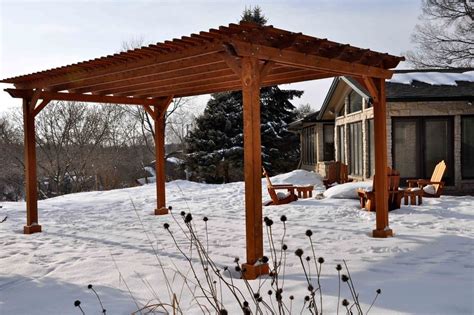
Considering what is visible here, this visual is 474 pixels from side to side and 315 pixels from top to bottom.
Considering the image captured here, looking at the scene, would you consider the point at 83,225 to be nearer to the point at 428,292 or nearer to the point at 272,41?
the point at 272,41

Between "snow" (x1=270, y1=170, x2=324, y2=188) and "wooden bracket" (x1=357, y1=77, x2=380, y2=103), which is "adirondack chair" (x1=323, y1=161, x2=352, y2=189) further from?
"wooden bracket" (x1=357, y1=77, x2=380, y2=103)

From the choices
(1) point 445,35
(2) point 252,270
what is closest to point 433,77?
(2) point 252,270

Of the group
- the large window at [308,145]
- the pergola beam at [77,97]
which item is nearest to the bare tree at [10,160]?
the large window at [308,145]

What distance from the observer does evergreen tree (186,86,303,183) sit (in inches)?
826

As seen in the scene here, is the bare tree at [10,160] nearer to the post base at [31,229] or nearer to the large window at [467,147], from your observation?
the post base at [31,229]

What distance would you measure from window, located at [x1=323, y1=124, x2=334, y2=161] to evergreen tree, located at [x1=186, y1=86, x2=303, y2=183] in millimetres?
5469

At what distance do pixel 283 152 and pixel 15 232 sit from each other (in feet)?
53.2

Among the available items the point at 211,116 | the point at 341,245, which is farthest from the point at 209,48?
the point at 211,116

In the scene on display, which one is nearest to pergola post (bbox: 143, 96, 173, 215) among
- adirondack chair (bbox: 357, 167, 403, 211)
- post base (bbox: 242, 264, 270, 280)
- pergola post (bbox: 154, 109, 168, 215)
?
pergola post (bbox: 154, 109, 168, 215)

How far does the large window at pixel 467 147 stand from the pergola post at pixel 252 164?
338 inches

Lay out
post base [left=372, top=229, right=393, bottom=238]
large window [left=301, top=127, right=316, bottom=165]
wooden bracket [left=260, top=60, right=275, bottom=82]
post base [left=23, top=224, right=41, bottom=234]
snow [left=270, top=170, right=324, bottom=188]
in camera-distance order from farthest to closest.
Answer: large window [left=301, top=127, right=316, bottom=165], snow [left=270, top=170, right=324, bottom=188], post base [left=23, top=224, right=41, bottom=234], post base [left=372, top=229, right=393, bottom=238], wooden bracket [left=260, top=60, right=275, bottom=82]

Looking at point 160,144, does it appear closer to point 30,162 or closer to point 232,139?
point 30,162

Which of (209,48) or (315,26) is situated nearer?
(209,48)

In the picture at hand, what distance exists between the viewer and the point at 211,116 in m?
21.3
